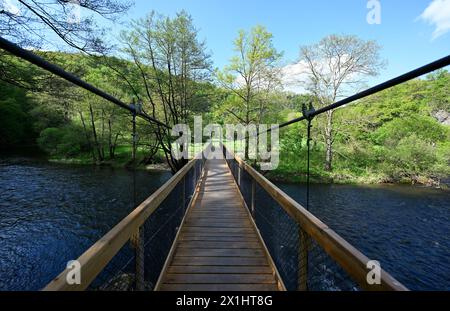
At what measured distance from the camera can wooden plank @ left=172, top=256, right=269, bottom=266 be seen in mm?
2160

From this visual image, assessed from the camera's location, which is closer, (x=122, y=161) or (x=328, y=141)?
(x=328, y=141)

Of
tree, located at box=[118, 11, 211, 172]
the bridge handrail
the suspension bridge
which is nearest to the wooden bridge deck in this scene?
the suspension bridge

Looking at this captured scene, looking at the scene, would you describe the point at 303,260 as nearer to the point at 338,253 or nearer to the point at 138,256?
the point at 338,253

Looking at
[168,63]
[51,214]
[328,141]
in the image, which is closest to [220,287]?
[51,214]

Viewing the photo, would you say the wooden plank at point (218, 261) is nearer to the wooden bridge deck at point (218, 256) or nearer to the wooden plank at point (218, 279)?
the wooden bridge deck at point (218, 256)

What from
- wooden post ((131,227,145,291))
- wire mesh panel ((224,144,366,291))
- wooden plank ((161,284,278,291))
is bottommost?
wire mesh panel ((224,144,366,291))

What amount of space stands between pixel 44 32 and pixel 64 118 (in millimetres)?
24193

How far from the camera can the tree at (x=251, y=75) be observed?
14.7 meters

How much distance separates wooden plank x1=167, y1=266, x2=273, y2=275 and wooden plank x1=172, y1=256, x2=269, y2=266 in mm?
50

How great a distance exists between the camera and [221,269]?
2078mm

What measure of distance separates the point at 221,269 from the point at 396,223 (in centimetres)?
873

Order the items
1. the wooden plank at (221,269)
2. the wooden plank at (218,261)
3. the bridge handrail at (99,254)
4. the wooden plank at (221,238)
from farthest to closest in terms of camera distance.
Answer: the wooden plank at (221,238)
the wooden plank at (218,261)
the wooden plank at (221,269)
the bridge handrail at (99,254)

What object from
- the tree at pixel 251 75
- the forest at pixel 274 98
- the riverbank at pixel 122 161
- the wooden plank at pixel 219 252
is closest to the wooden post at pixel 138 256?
the wooden plank at pixel 219 252

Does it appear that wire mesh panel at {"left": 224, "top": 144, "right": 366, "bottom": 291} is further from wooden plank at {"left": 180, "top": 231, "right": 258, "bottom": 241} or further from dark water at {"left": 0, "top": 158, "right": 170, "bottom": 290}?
dark water at {"left": 0, "top": 158, "right": 170, "bottom": 290}
